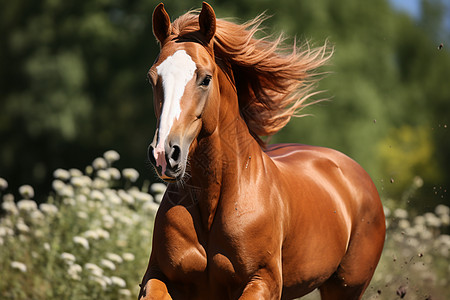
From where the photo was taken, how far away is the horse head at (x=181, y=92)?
123 inches

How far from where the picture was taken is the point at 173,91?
10.6 feet

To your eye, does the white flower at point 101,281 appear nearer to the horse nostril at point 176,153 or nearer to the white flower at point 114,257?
the white flower at point 114,257

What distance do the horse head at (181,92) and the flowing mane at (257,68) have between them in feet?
0.28

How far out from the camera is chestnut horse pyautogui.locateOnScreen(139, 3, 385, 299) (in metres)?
3.32

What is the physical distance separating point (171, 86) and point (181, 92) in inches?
2.2

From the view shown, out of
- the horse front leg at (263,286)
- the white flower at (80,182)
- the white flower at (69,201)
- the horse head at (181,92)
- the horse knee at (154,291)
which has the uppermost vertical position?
the horse head at (181,92)

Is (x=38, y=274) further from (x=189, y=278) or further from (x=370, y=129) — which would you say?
(x=370, y=129)

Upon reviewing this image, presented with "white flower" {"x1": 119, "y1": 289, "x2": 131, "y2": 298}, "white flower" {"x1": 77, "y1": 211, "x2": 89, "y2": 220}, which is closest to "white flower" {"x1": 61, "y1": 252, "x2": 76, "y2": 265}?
"white flower" {"x1": 119, "y1": 289, "x2": 131, "y2": 298}

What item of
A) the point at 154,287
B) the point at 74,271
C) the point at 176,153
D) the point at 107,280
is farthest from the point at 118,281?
the point at 176,153

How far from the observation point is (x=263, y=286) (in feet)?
11.5

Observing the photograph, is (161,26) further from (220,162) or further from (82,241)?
(82,241)

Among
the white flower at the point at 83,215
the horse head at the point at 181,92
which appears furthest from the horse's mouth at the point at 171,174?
the white flower at the point at 83,215

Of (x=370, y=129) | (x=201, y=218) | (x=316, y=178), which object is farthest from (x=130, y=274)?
(x=370, y=129)

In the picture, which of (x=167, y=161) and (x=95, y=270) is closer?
(x=167, y=161)
